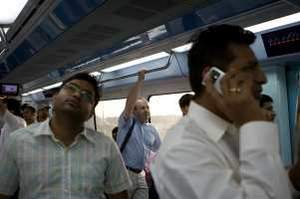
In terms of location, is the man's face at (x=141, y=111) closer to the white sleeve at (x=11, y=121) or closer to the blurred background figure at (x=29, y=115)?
the white sleeve at (x=11, y=121)

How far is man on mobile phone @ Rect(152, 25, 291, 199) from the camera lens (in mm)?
917

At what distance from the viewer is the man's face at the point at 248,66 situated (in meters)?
1.03

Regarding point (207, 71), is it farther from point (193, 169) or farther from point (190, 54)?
point (193, 169)

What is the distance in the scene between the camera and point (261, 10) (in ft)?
8.11

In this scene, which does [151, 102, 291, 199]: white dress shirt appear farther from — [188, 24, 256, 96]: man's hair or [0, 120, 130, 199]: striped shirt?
[0, 120, 130, 199]: striped shirt

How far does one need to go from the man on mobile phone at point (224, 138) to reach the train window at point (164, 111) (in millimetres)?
4249

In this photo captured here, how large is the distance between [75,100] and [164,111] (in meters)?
3.79

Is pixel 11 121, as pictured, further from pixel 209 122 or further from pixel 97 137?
pixel 209 122

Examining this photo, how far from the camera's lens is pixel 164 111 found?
19.0 ft

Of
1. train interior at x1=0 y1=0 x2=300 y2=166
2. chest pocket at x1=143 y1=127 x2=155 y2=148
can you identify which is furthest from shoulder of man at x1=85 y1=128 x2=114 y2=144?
chest pocket at x1=143 y1=127 x2=155 y2=148

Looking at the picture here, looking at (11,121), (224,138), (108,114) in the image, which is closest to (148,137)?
(11,121)

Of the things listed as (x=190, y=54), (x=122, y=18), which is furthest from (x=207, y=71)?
(x=122, y=18)

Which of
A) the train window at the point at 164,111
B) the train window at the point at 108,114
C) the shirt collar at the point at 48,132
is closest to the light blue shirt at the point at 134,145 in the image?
the shirt collar at the point at 48,132

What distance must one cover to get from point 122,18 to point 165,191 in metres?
2.06
